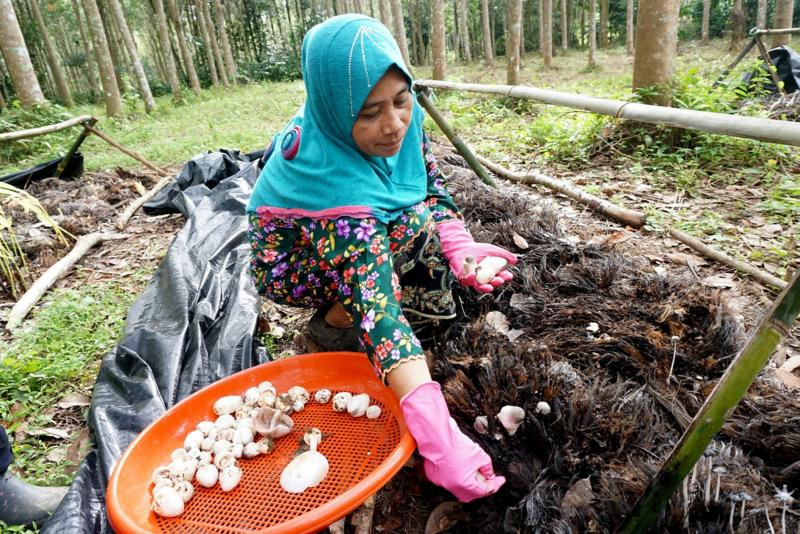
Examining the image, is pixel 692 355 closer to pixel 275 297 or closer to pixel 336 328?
pixel 336 328

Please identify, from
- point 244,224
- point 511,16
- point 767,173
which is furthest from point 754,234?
point 511,16

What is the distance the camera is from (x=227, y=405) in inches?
67.9

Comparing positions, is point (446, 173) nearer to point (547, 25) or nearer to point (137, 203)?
point (137, 203)

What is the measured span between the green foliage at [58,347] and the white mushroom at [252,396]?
948mm

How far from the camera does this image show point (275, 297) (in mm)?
1949

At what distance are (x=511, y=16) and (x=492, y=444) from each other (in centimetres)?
795

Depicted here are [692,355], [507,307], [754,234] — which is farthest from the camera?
[754,234]

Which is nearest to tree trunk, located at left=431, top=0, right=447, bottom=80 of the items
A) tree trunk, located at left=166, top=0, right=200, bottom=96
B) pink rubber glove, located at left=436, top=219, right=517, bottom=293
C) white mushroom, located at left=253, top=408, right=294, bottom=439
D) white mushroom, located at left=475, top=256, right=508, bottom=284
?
pink rubber glove, located at left=436, top=219, right=517, bottom=293

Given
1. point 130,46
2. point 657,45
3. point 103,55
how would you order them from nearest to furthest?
point 657,45, point 103,55, point 130,46

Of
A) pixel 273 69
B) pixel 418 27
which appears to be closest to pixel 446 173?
pixel 273 69

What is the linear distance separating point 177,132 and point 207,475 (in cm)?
852

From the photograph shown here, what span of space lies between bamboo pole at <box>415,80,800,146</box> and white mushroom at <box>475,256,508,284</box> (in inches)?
32.4

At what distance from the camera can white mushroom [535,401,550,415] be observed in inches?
56.6

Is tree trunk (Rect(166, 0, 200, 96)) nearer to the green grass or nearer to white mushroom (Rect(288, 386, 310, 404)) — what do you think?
the green grass
